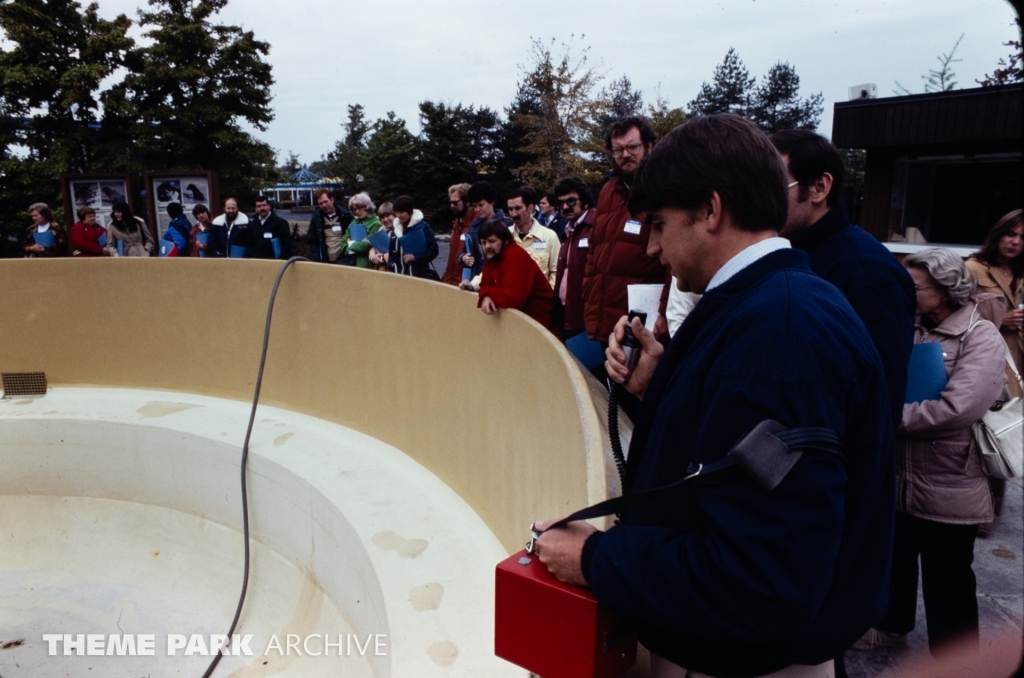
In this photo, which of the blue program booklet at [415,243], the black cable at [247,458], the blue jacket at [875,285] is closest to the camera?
the blue jacket at [875,285]

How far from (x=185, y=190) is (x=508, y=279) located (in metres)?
8.05

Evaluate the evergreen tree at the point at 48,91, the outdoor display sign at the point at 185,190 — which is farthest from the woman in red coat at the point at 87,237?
the evergreen tree at the point at 48,91

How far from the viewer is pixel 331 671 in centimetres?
420

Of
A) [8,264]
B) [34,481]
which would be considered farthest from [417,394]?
[8,264]

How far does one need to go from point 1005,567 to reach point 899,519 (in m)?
1.17

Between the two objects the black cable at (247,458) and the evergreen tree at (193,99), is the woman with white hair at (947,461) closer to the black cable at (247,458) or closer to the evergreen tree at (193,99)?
the black cable at (247,458)

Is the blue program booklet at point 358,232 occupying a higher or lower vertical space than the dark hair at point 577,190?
lower

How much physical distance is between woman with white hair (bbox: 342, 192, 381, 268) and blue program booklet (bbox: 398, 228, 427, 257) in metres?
0.45

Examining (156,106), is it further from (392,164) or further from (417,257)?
(417,257)

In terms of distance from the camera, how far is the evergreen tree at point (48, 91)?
23375mm

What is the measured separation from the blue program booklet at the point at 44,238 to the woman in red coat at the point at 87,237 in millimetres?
239

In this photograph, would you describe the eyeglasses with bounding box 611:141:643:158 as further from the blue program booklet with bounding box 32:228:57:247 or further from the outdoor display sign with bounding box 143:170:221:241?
the blue program booklet with bounding box 32:228:57:247

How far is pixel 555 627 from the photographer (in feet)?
3.67

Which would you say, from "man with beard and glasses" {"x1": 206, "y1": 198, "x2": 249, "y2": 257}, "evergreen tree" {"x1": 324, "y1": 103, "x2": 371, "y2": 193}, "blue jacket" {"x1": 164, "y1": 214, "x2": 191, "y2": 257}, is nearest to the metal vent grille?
"man with beard and glasses" {"x1": 206, "y1": 198, "x2": 249, "y2": 257}
